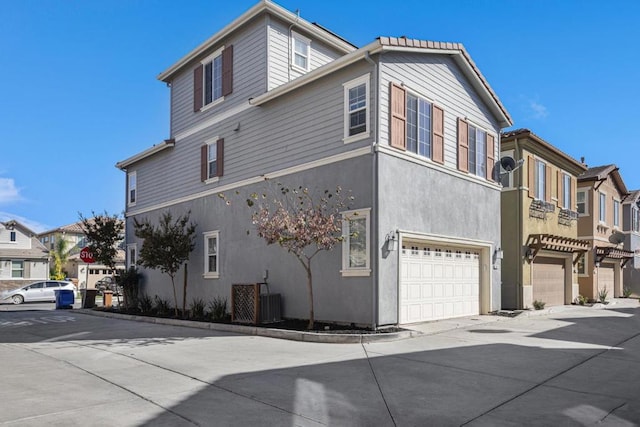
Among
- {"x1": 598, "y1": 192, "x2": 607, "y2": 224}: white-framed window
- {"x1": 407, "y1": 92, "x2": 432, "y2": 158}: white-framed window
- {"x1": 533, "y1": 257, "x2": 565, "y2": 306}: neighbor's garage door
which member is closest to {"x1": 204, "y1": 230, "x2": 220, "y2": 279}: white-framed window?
{"x1": 407, "y1": 92, "x2": 432, "y2": 158}: white-framed window

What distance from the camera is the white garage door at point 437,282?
1341cm

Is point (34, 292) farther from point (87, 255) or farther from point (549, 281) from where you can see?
point (549, 281)

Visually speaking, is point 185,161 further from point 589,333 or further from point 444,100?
point 589,333

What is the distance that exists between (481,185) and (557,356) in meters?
8.18

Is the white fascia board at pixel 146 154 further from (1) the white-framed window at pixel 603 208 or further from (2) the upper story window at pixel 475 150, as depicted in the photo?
(1) the white-framed window at pixel 603 208

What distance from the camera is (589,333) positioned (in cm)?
1286

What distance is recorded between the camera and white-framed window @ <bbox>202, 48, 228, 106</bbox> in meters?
18.8

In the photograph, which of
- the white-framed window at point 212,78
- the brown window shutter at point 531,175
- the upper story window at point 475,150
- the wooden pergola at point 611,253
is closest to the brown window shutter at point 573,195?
the wooden pergola at point 611,253

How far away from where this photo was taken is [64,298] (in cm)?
2452

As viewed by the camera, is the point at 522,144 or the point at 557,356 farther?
the point at 522,144

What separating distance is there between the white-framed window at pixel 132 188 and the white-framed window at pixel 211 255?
7.48 meters

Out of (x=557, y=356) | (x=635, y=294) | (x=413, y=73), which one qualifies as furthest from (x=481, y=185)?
(x=635, y=294)

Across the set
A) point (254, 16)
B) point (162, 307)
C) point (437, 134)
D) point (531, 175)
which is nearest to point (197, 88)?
point (254, 16)

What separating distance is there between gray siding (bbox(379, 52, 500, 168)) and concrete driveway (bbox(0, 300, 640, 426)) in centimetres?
568
